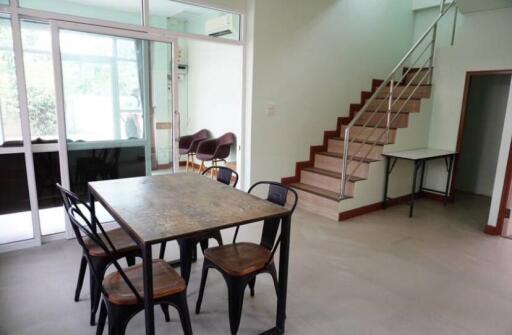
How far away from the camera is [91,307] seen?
7.44 feet

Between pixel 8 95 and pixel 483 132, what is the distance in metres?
6.33

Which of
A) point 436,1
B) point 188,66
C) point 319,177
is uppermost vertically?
point 436,1

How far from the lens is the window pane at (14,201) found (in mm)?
3176

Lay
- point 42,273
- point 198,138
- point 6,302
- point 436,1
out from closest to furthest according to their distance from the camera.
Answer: point 6,302 → point 42,273 → point 436,1 → point 198,138

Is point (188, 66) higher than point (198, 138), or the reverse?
point (188, 66)

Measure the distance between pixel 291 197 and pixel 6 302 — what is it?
3.41 m

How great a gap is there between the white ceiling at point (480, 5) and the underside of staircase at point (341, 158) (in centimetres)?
95

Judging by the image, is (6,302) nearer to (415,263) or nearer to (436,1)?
(415,263)

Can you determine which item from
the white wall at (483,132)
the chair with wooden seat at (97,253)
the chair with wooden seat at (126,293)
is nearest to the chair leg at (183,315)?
the chair with wooden seat at (126,293)

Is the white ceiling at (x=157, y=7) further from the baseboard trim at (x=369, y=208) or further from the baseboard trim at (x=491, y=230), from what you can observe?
the baseboard trim at (x=491, y=230)

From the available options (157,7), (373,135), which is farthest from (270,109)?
(157,7)

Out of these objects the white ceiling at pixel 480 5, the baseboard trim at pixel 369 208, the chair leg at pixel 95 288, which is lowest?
the baseboard trim at pixel 369 208

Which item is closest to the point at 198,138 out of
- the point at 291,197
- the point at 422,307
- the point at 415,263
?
the point at 291,197

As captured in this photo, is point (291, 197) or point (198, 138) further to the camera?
point (198, 138)
